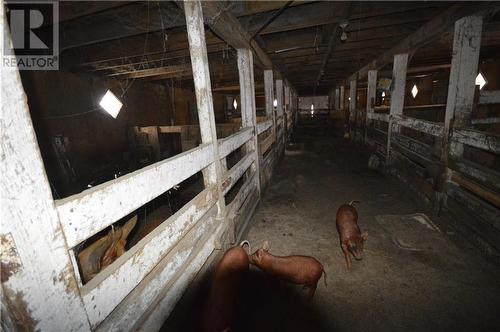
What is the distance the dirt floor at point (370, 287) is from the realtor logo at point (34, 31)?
333cm

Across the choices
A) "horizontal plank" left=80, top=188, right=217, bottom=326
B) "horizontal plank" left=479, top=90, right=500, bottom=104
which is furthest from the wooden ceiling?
"horizontal plank" left=80, top=188, right=217, bottom=326

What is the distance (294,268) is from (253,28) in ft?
13.2

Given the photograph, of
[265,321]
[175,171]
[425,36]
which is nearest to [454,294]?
[265,321]

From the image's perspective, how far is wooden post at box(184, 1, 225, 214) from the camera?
2297mm

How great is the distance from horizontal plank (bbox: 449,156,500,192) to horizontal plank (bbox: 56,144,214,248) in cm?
396

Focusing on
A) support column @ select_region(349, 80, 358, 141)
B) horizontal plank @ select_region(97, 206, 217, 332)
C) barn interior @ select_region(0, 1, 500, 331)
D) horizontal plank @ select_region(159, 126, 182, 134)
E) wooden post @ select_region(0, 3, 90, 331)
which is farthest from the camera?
support column @ select_region(349, 80, 358, 141)

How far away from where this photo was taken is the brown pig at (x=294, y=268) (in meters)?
2.50

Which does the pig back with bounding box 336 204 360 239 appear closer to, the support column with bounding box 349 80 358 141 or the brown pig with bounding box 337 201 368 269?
the brown pig with bounding box 337 201 368 269

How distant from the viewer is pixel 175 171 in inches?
76.8

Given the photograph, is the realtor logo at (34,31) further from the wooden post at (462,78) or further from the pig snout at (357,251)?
the wooden post at (462,78)

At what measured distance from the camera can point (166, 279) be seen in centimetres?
185

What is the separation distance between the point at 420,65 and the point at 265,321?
1226cm

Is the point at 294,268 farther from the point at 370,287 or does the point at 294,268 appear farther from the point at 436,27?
the point at 436,27

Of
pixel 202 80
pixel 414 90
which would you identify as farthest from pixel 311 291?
pixel 414 90
